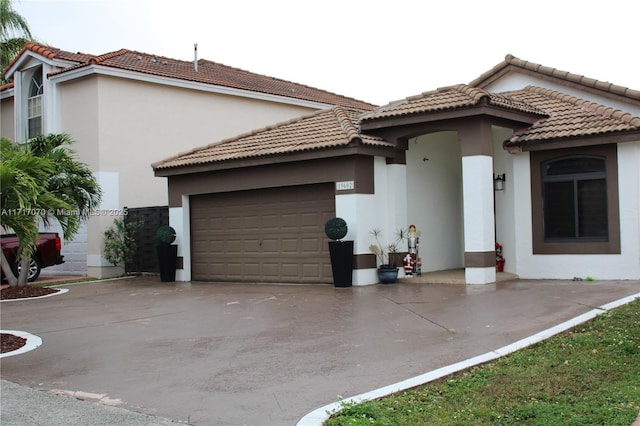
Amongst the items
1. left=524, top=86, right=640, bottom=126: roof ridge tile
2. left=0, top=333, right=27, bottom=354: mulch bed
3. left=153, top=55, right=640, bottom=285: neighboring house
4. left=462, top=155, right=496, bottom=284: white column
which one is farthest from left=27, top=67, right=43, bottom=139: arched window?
left=524, top=86, right=640, bottom=126: roof ridge tile

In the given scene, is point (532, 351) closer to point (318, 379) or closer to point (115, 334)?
point (318, 379)

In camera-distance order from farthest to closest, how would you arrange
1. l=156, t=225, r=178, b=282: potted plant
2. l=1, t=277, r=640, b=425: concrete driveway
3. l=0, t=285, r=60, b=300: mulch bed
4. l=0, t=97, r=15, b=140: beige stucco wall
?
l=0, t=97, r=15, b=140: beige stucco wall, l=156, t=225, r=178, b=282: potted plant, l=0, t=285, r=60, b=300: mulch bed, l=1, t=277, r=640, b=425: concrete driveway

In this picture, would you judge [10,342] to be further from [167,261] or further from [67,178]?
[167,261]

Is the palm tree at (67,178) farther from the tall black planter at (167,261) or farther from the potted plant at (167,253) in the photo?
the tall black planter at (167,261)

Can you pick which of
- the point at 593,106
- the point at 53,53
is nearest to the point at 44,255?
the point at 53,53

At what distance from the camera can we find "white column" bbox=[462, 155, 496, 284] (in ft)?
47.0

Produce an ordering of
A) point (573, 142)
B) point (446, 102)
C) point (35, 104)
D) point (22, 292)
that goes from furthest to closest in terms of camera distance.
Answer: point (35, 104) → point (22, 292) → point (446, 102) → point (573, 142)

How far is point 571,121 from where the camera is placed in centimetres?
1532

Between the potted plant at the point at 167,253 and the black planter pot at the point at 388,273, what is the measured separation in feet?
20.6

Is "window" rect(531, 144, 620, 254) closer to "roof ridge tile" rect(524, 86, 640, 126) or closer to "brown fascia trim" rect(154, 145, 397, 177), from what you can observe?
"roof ridge tile" rect(524, 86, 640, 126)

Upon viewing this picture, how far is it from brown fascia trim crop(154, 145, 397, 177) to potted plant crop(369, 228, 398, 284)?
1846 millimetres

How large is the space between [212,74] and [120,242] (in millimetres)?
8288

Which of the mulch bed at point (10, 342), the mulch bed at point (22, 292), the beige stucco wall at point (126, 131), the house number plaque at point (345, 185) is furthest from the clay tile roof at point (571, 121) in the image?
the mulch bed at point (22, 292)

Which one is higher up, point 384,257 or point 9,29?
point 9,29
